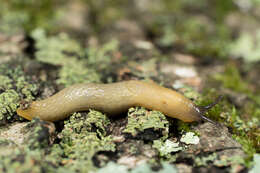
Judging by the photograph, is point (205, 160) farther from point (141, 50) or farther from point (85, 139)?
point (141, 50)

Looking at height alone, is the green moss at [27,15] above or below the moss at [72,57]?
above

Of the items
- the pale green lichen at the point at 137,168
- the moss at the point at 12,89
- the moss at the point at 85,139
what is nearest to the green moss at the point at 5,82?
the moss at the point at 12,89

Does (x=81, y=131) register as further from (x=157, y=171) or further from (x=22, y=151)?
(x=157, y=171)

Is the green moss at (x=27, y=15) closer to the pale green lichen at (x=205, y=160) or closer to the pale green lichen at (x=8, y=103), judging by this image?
the pale green lichen at (x=8, y=103)

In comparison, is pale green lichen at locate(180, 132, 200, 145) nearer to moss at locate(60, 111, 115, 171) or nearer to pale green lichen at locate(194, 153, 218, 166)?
pale green lichen at locate(194, 153, 218, 166)

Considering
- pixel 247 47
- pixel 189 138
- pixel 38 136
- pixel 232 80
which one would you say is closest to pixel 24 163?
pixel 38 136

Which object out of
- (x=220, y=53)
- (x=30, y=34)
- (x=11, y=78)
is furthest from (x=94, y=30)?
(x=220, y=53)

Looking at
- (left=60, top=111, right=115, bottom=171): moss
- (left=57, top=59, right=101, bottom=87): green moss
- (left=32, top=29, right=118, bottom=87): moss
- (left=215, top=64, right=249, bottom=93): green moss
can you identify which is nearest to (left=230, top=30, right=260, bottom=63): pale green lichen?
(left=215, top=64, right=249, bottom=93): green moss
